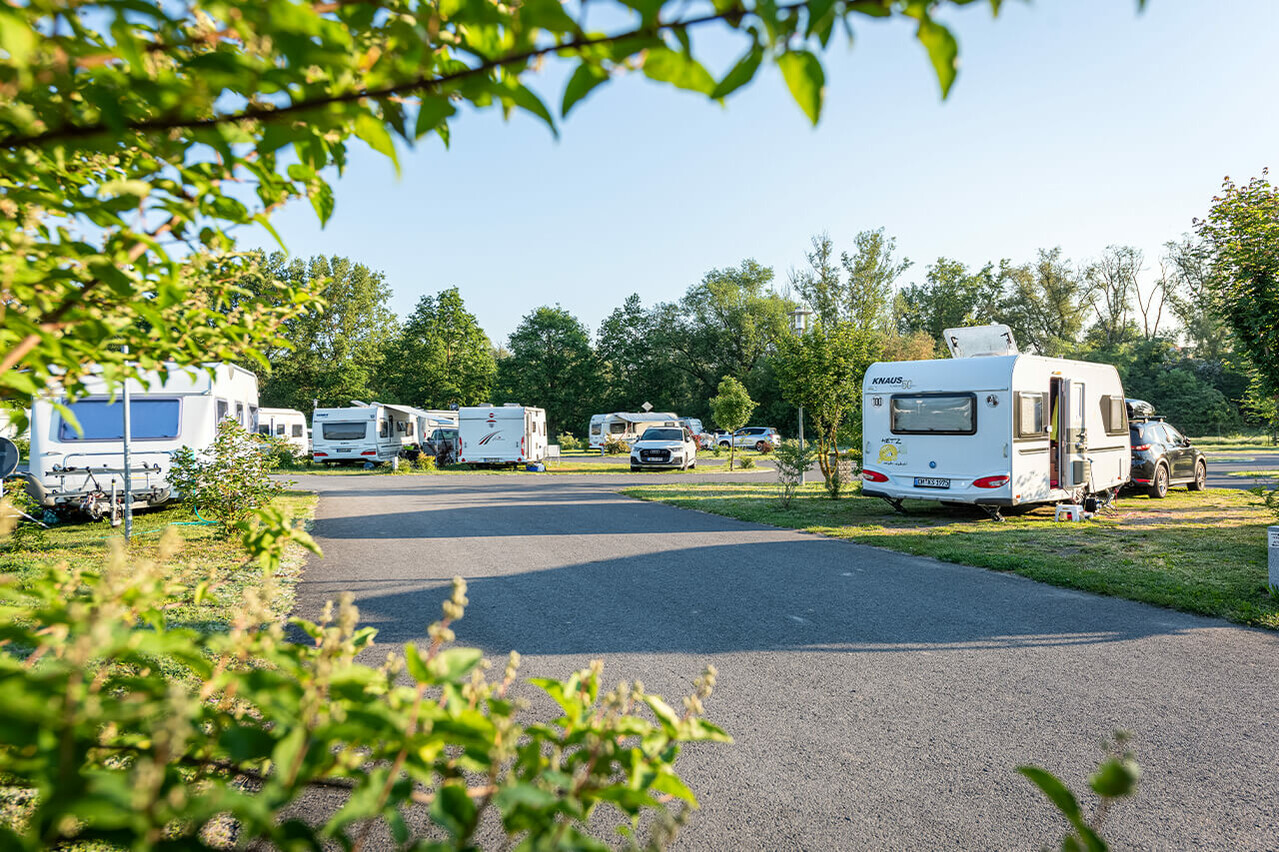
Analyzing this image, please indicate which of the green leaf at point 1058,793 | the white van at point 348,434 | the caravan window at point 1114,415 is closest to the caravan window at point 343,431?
the white van at point 348,434

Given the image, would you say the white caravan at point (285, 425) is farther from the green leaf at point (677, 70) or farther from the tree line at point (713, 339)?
the green leaf at point (677, 70)

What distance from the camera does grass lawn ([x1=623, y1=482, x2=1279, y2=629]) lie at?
7293 mm

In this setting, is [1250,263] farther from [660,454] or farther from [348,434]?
[348,434]

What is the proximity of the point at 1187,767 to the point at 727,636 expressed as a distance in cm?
297

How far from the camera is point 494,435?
2916cm

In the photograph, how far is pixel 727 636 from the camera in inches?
233

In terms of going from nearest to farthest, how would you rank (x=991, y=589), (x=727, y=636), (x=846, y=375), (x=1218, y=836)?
(x=1218, y=836) < (x=727, y=636) < (x=991, y=589) < (x=846, y=375)

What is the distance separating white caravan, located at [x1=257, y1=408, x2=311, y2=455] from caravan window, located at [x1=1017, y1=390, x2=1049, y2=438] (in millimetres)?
26859

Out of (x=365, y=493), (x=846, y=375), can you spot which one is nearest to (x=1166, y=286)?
(x=846, y=375)

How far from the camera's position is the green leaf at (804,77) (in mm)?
991

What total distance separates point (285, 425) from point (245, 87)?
37360 millimetres

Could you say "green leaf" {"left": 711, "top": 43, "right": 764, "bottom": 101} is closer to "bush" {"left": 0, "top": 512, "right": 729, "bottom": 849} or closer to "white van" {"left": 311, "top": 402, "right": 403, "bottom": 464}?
"bush" {"left": 0, "top": 512, "right": 729, "bottom": 849}

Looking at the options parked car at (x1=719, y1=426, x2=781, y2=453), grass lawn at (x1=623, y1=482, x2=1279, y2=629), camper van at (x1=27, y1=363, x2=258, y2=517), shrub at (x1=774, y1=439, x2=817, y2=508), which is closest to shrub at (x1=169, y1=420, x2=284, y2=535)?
camper van at (x1=27, y1=363, x2=258, y2=517)

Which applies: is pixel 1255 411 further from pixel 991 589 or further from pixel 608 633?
pixel 608 633
